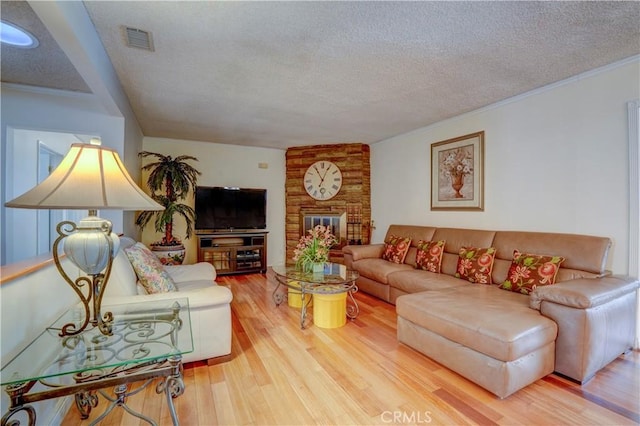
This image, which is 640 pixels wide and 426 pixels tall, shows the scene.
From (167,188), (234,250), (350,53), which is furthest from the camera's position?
(234,250)

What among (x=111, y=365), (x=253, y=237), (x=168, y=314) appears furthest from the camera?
(x=253, y=237)

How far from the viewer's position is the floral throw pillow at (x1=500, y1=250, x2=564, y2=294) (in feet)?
7.98

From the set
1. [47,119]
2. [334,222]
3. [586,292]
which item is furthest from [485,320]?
[47,119]

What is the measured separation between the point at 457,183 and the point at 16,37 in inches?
174

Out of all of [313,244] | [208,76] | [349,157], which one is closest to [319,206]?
[349,157]

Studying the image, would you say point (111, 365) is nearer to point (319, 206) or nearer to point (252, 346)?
point (252, 346)

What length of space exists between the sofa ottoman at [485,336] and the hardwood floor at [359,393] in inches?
4.2

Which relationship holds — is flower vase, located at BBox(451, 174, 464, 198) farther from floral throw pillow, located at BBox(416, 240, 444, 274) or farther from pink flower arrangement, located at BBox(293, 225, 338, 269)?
pink flower arrangement, located at BBox(293, 225, 338, 269)

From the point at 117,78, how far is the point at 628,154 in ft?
14.5

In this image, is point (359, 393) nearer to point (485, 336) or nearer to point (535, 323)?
point (485, 336)

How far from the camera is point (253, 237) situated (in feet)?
16.8

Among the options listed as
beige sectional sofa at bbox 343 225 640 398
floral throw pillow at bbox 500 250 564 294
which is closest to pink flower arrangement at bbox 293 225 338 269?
beige sectional sofa at bbox 343 225 640 398

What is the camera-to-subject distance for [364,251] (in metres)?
4.14

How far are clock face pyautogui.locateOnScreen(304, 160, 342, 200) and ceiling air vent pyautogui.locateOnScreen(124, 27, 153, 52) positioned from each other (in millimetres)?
3517
